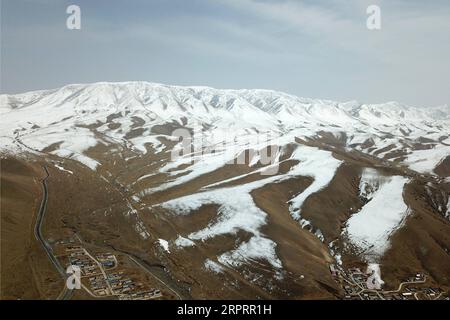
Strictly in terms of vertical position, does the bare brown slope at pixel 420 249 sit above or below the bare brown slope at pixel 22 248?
below

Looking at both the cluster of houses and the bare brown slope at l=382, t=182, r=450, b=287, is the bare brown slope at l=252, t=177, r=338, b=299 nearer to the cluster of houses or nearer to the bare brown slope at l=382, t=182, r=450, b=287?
the bare brown slope at l=382, t=182, r=450, b=287

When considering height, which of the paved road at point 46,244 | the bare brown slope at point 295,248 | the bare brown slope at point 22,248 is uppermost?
the bare brown slope at point 22,248

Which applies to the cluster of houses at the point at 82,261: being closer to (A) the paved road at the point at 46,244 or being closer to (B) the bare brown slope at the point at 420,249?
(A) the paved road at the point at 46,244

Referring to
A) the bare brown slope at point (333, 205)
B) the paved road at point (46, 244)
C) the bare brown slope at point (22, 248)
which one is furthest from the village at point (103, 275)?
the bare brown slope at point (333, 205)

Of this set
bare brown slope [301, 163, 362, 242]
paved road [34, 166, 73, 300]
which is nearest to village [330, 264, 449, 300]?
bare brown slope [301, 163, 362, 242]

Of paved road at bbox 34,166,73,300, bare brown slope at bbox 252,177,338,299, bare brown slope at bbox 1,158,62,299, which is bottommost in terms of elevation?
bare brown slope at bbox 252,177,338,299

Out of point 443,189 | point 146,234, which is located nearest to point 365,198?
point 443,189

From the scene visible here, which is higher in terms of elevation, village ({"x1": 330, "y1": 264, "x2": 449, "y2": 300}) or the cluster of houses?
the cluster of houses

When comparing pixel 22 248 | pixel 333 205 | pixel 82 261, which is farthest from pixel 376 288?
pixel 22 248
